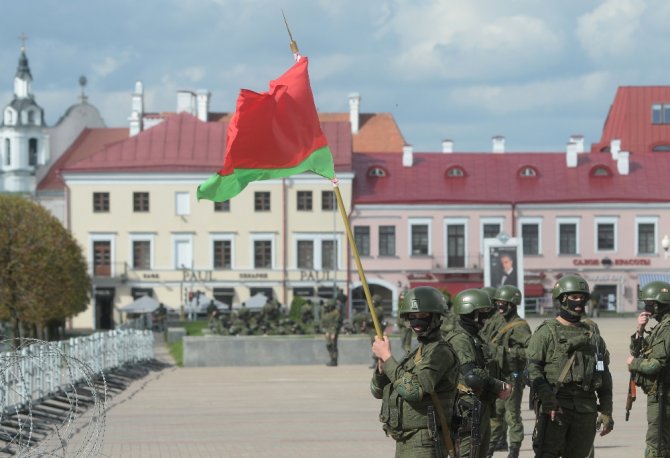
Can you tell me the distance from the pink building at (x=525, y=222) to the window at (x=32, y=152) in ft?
93.8

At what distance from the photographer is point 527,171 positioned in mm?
73312

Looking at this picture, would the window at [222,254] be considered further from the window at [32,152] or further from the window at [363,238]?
the window at [32,152]

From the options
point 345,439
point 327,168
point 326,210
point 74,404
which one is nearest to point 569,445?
point 327,168

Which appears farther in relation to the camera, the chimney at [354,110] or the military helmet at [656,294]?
the chimney at [354,110]

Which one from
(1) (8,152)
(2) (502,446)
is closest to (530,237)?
(1) (8,152)

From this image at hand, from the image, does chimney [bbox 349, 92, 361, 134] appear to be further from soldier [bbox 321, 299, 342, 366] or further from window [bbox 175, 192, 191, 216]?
Result: soldier [bbox 321, 299, 342, 366]

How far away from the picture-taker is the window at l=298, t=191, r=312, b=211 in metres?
71.2

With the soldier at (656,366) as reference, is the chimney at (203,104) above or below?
above

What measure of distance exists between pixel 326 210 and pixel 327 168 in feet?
194

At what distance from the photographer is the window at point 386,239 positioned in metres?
71.5

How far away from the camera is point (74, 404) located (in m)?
13.1

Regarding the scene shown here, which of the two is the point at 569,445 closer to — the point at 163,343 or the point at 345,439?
the point at 345,439

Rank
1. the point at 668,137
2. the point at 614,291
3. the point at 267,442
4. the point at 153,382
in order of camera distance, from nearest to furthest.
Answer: the point at 267,442 → the point at 153,382 → the point at 614,291 → the point at 668,137

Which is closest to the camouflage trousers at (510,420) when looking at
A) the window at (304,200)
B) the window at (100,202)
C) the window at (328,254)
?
the window at (328,254)
